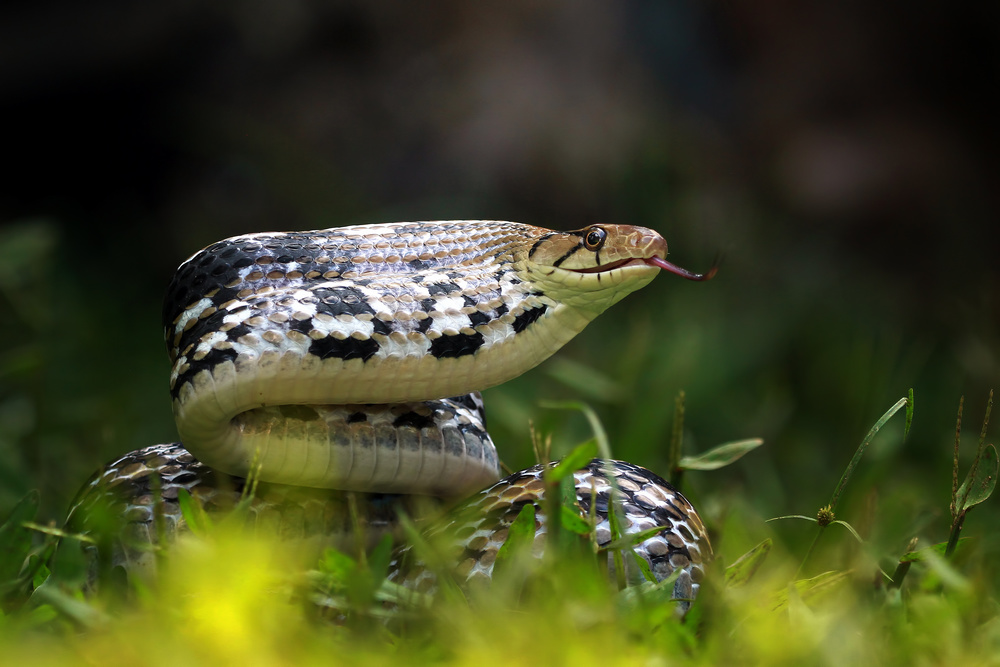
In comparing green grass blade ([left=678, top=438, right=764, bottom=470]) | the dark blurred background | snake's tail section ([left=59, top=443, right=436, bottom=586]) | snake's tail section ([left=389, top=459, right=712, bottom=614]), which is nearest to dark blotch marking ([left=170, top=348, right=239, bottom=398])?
snake's tail section ([left=59, top=443, right=436, bottom=586])

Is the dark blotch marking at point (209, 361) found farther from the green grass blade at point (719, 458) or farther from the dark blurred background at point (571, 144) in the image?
the dark blurred background at point (571, 144)

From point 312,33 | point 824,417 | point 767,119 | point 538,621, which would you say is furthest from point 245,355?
point 767,119

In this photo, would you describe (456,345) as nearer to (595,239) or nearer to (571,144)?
(595,239)

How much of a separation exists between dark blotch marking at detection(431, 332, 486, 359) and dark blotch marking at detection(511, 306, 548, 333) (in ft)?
0.22

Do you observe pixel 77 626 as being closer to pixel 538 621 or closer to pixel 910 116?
pixel 538 621

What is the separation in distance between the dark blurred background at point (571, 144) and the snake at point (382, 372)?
2.33m

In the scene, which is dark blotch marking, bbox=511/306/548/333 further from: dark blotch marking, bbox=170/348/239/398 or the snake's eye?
dark blotch marking, bbox=170/348/239/398

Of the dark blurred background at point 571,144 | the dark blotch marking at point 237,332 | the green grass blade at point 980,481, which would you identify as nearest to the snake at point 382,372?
the dark blotch marking at point 237,332

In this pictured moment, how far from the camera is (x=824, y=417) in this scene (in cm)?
362

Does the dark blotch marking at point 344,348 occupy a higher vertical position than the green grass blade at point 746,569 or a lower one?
higher

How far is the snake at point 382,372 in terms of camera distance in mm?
1353

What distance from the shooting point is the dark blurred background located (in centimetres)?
413

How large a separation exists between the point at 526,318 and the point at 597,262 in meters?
0.15

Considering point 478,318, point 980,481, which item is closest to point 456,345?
point 478,318
